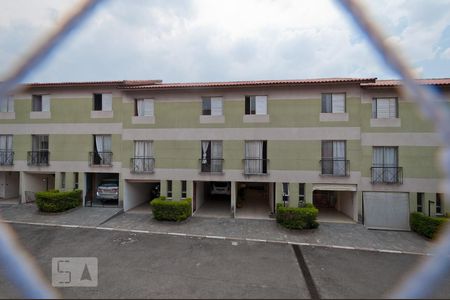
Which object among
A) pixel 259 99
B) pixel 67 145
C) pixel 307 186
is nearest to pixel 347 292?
pixel 307 186

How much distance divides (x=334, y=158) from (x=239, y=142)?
17.8 ft

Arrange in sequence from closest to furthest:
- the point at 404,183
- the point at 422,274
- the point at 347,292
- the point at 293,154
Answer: the point at 422,274, the point at 347,292, the point at 404,183, the point at 293,154

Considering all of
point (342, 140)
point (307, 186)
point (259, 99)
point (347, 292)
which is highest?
point (259, 99)

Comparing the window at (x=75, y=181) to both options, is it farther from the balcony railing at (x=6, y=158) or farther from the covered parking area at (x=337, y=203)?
the covered parking area at (x=337, y=203)

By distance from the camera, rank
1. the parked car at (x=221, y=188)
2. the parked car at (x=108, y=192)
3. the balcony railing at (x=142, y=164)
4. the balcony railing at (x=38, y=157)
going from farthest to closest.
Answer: the parked car at (x=221, y=188), the balcony railing at (x=38, y=157), the parked car at (x=108, y=192), the balcony railing at (x=142, y=164)

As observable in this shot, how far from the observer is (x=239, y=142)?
12.8 m

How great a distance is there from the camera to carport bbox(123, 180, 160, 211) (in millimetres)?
13828

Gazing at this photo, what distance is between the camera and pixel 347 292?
6020 millimetres

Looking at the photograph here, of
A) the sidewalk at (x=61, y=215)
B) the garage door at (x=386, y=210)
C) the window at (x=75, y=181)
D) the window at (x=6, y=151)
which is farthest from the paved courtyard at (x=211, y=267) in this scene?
the window at (x=6, y=151)

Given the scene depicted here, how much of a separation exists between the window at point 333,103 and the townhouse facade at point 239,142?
0.05m

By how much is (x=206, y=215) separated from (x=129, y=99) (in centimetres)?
867

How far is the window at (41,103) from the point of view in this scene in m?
14.5

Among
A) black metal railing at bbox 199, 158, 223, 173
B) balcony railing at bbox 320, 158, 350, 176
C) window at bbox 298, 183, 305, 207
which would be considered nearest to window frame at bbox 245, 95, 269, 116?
black metal railing at bbox 199, 158, 223, 173

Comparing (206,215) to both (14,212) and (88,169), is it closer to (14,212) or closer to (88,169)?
Answer: (88,169)
